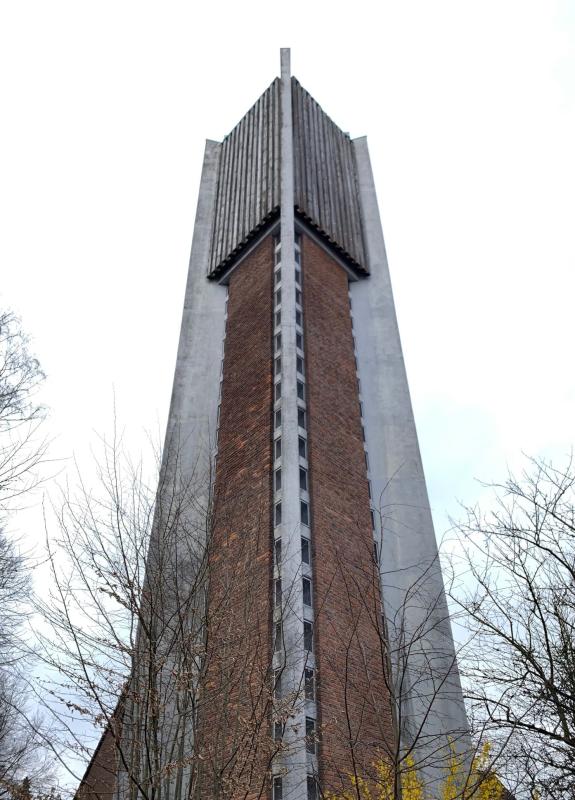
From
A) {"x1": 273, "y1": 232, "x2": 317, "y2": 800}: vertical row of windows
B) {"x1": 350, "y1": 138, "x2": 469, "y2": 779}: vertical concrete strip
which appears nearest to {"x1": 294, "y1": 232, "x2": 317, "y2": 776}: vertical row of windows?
{"x1": 273, "y1": 232, "x2": 317, "y2": 800}: vertical row of windows

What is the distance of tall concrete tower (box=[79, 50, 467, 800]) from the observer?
17.3 metres

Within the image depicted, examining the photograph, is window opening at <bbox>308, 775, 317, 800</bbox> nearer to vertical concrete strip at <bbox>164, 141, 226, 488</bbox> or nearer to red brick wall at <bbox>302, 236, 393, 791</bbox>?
red brick wall at <bbox>302, 236, 393, 791</bbox>

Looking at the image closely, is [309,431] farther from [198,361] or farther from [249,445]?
[198,361]

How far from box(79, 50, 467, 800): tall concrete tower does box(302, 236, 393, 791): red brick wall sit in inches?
2.5

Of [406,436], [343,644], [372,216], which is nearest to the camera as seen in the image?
[343,644]

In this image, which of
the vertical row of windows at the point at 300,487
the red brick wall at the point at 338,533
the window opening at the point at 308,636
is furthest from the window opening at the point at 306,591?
the window opening at the point at 308,636

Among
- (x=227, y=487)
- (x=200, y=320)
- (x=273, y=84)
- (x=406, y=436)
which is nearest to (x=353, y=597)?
(x=227, y=487)

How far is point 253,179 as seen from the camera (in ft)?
98.6

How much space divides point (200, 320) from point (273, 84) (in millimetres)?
11694

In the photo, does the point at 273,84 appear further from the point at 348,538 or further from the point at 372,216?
the point at 348,538

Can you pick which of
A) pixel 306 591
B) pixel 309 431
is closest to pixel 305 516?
pixel 306 591

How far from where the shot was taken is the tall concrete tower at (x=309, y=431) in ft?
56.9

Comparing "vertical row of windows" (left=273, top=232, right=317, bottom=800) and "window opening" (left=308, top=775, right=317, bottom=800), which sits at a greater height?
"vertical row of windows" (left=273, top=232, right=317, bottom=800)

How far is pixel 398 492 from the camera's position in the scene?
967 inches
